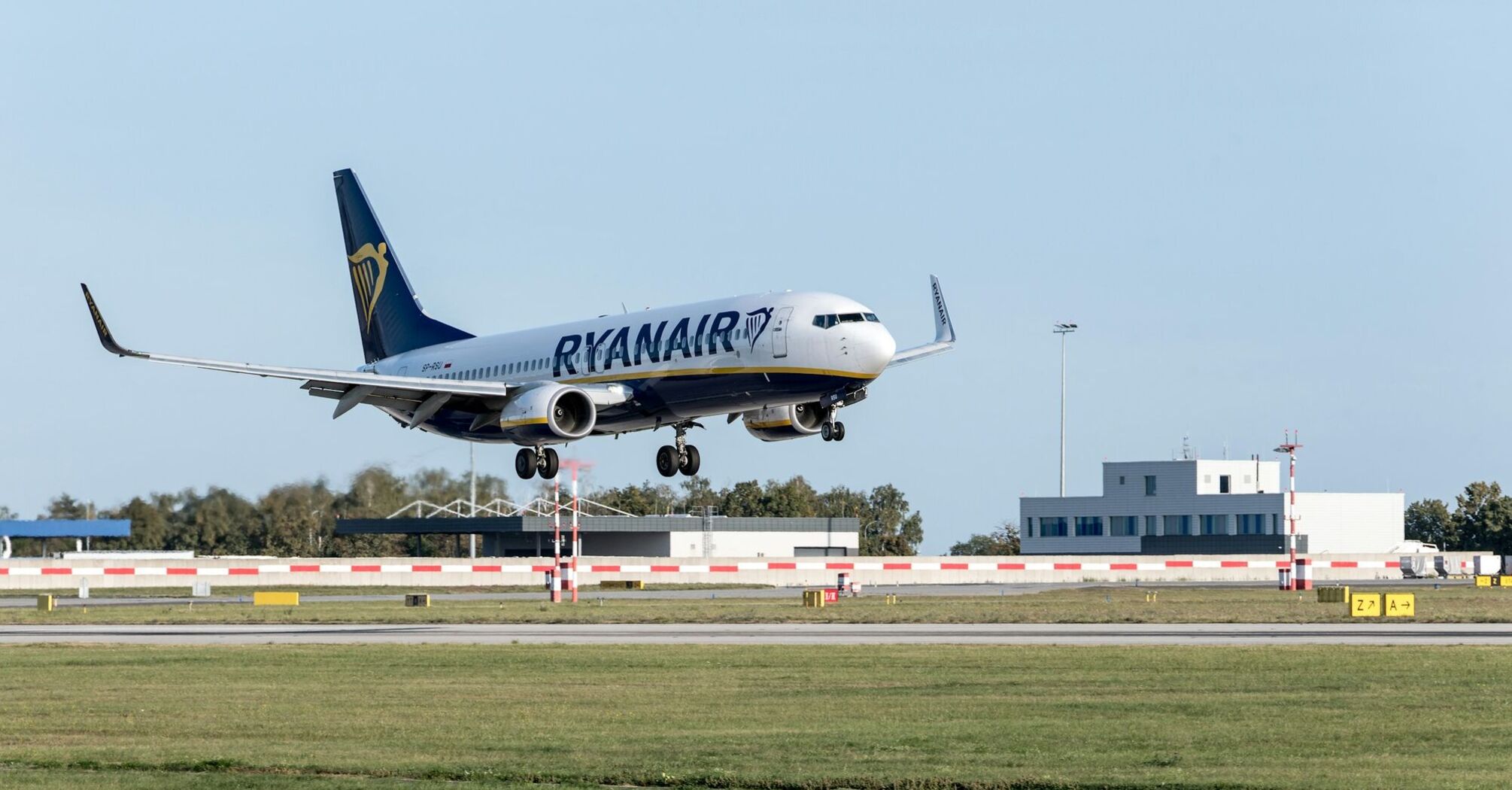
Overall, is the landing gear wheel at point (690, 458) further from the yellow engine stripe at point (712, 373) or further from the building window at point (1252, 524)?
the building window at point (1252, 524)

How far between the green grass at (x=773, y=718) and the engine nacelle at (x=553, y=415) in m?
12.8

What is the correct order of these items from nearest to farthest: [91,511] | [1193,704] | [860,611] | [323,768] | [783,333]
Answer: [323,768], [1193,704], [783,333], [860,611], [91,511]

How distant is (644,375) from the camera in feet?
193

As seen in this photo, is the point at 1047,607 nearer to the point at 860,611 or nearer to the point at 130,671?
the point at 860,611

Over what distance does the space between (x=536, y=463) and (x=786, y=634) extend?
11789 mm

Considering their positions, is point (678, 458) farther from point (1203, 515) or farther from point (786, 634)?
point (1203, 515)

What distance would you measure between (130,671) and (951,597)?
52199 mm

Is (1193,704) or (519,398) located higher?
(519,398)

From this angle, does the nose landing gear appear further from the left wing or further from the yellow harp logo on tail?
the yellow harp logo on tail

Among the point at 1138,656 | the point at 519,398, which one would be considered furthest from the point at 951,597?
the point at 1138,656

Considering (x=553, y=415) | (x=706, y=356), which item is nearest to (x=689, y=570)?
(x=553, y=415)

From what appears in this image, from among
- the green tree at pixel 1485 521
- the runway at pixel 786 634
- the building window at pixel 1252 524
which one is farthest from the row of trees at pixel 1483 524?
the runway at pixel 786 634

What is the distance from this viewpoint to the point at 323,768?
26.3 meters

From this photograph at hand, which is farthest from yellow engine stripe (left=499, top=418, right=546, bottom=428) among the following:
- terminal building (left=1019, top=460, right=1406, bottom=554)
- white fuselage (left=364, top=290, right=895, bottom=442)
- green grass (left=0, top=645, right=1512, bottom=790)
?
terminal building (left=1019, top=460, right=1406, bottom=554)
